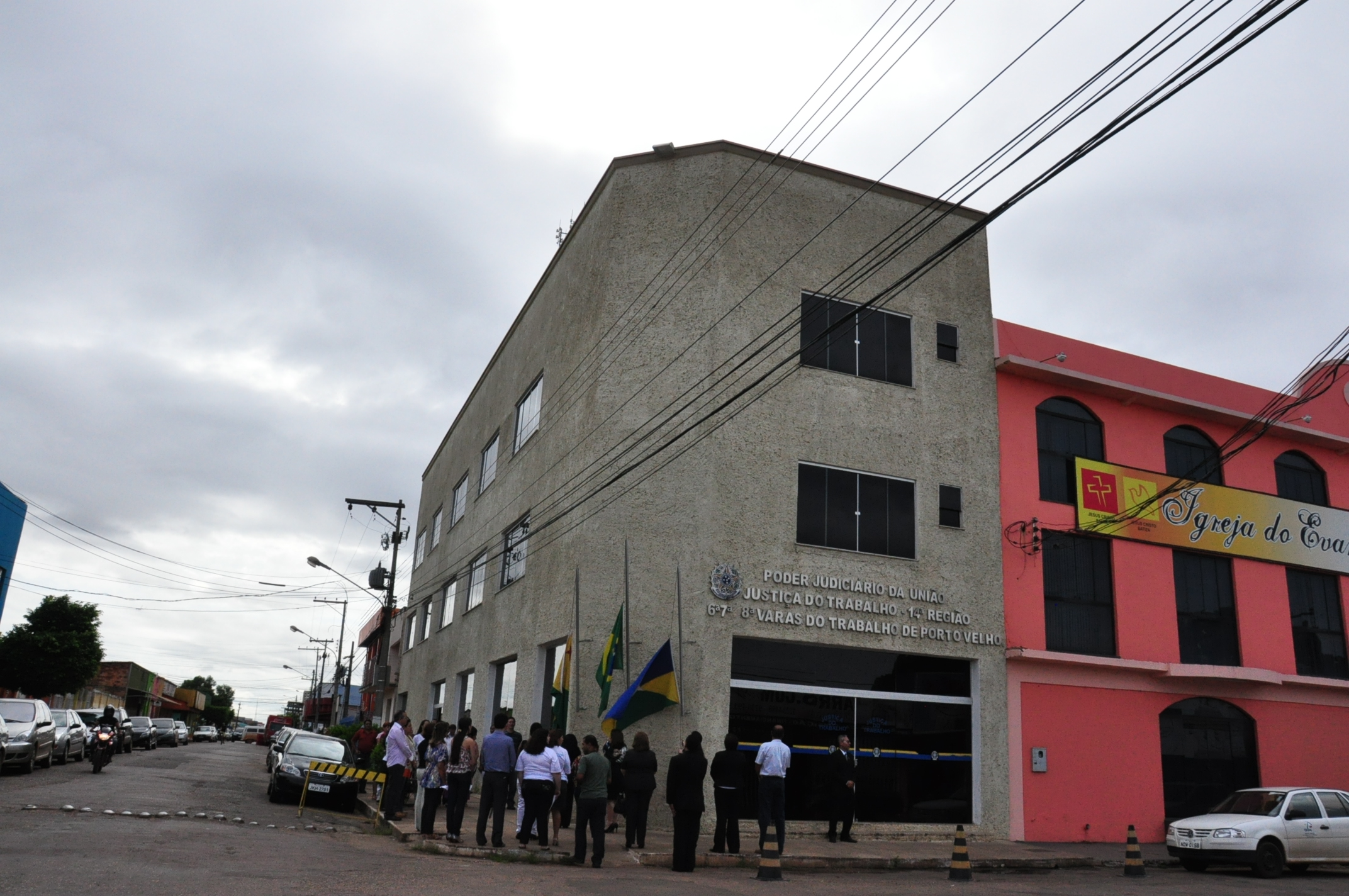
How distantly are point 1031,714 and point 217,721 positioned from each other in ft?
515

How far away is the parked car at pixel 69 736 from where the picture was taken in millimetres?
26766

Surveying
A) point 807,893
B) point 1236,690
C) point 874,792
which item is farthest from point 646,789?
point 1236,690

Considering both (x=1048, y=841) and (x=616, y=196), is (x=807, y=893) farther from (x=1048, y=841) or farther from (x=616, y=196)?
(x=616, y=196)

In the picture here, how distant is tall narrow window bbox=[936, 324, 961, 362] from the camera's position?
20.8 meters

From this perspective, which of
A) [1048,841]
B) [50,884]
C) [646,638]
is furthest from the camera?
[1048,841]

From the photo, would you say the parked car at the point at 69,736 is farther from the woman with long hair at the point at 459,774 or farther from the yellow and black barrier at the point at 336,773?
the woman with long hair at the point at 459,774

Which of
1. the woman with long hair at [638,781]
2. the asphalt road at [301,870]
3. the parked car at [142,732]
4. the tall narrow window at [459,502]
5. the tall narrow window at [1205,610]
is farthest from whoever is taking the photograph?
the parked car at [142,732]

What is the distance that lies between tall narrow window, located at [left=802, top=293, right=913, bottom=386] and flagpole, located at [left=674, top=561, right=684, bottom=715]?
4.90 m

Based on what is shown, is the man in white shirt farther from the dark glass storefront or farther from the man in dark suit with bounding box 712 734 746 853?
the dark glass storefront

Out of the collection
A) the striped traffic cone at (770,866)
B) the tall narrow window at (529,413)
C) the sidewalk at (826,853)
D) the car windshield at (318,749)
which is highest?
the tall narrow window at (529,413)

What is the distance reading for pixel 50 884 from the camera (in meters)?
8.72

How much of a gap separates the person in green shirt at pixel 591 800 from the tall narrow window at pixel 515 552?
9.20 meters

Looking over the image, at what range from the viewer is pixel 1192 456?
73.7ft

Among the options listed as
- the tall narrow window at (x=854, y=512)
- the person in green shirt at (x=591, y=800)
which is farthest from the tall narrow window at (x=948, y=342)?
the person in green shirt at (x=591, y=800)
